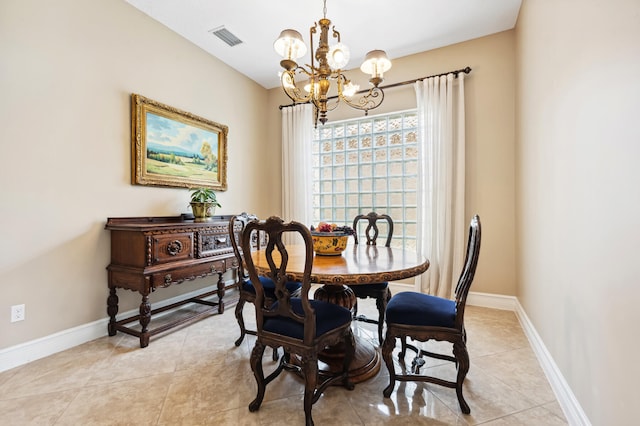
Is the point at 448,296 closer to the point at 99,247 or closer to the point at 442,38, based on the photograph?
the point at 442,38

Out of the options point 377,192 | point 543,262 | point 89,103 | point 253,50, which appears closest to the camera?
point 543,262

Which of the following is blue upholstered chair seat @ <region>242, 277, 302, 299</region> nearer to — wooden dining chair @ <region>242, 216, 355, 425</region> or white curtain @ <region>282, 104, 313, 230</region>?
wooden dining chair @ <region>242, 216, 355, 425</region>

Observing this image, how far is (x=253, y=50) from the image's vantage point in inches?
141

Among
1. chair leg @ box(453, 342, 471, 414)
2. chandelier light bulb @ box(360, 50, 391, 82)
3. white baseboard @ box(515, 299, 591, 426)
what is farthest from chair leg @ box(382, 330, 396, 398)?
chandelier light bulb @ box(360, 50, 391, 82)

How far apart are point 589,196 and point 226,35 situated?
3589 millimetres

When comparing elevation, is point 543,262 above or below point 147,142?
below

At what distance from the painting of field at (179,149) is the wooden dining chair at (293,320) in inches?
82.8

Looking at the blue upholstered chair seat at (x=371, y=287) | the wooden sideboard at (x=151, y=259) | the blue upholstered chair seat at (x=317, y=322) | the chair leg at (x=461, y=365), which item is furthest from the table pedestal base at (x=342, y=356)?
the wooden sideboard at (x=151, y=259)

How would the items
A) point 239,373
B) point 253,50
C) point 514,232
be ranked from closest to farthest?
1. point 239,373
2. point 514,232
3. point 253,50

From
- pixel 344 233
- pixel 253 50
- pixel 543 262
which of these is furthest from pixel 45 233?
pixel 543 262

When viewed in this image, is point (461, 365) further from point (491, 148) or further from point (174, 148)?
point (174, 148)

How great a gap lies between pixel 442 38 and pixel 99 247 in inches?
165

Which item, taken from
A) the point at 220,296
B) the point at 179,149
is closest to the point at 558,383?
the point at 220,296

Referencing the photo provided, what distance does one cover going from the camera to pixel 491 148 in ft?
10.7
